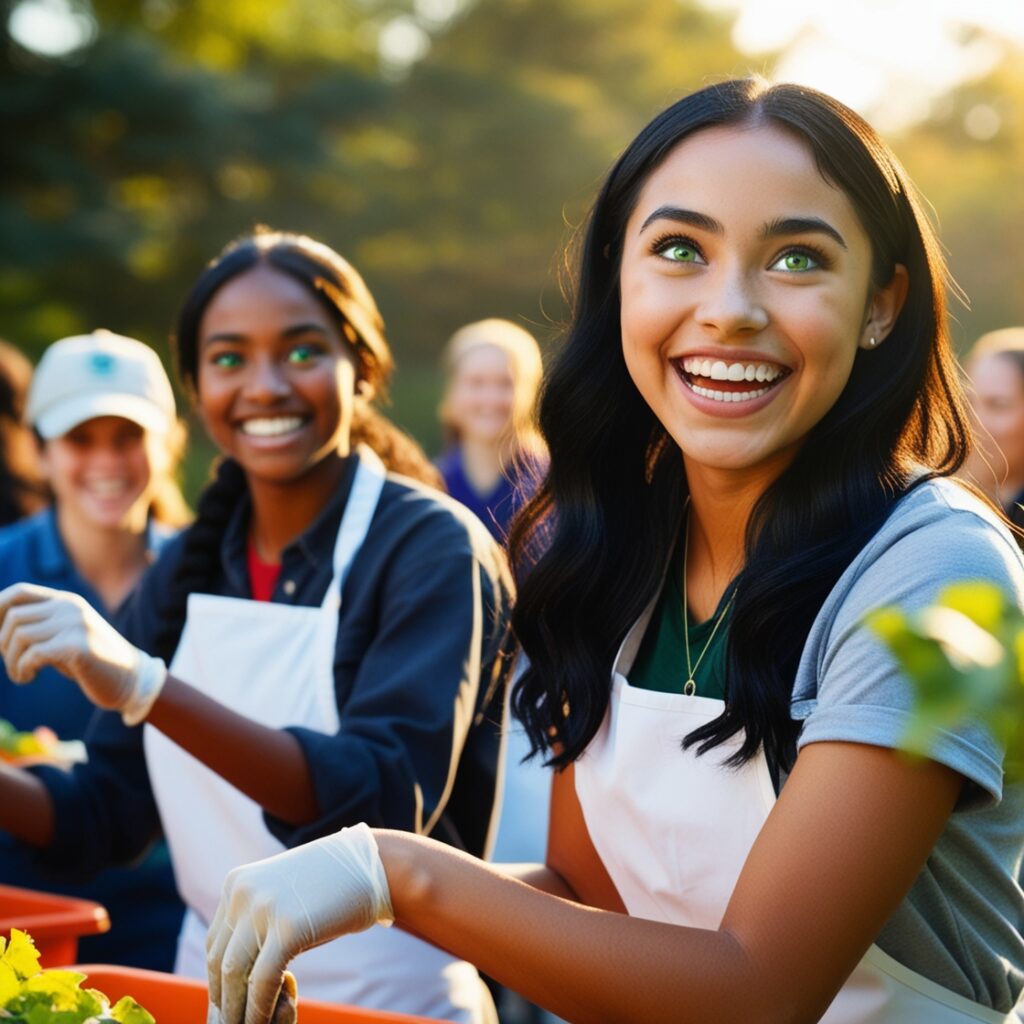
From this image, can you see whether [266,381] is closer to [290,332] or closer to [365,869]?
[290,332]

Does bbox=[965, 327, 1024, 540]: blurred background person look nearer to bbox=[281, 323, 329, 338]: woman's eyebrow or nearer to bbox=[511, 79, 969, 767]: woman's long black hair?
bbox=[281, 323, 329, 338]: woman's eyebrow

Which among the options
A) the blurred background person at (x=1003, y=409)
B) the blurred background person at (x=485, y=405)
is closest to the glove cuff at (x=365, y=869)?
the blurred background person at (x=1003, y=409)

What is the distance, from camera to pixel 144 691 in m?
1.95

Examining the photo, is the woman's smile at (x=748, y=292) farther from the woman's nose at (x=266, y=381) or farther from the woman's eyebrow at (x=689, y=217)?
the woman's nose at (x=266, y=381)

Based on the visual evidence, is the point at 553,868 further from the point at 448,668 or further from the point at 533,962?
the point at 533,962

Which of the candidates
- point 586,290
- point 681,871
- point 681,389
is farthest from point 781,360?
point 681,871

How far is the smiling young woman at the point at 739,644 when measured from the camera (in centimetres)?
133

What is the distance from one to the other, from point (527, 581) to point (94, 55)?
46.5 ft

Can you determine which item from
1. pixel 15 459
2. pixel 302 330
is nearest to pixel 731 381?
pixel 302 330

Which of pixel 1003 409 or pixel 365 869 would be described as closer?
pixel 365 869

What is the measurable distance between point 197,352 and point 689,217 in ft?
3.85

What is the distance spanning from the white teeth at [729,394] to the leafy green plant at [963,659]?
101 cm

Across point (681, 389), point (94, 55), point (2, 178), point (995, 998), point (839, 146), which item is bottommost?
point (995, 998)

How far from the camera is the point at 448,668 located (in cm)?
213
